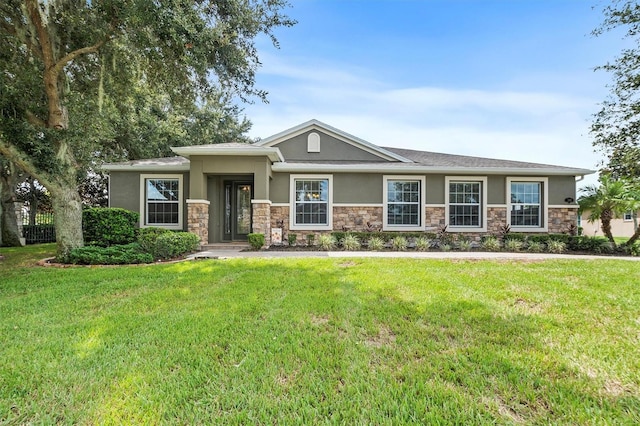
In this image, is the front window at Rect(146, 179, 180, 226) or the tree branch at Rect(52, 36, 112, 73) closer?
the tree branch at Rect(52, 36, 112, 73)

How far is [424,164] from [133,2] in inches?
374

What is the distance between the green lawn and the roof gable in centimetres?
778

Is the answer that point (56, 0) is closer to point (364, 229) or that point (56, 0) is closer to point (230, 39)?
point (230, 39)

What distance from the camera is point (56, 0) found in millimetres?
6711

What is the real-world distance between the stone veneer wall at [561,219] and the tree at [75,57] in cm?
1136

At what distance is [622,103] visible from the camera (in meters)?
12.6

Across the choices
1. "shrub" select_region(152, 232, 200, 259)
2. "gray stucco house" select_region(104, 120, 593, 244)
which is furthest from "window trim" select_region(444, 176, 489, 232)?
"shrub" select_region(152, 232, 200, 259)

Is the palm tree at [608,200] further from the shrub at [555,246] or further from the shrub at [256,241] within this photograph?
the shrub at [256,241]

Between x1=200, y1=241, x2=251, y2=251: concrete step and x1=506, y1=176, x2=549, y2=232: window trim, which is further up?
x1=506, y1=176, x2=549, y2=232: window trim

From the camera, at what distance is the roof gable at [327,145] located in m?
11.8

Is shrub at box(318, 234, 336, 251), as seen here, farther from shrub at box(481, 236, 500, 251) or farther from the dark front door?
shrub at box(481, 236, 500, 251)

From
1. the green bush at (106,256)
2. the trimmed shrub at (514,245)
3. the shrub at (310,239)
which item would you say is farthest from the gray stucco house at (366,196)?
the green bush at (106,256)

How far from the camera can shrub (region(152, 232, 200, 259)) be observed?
24.0 ft

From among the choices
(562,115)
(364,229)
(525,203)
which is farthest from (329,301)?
(562,115)
